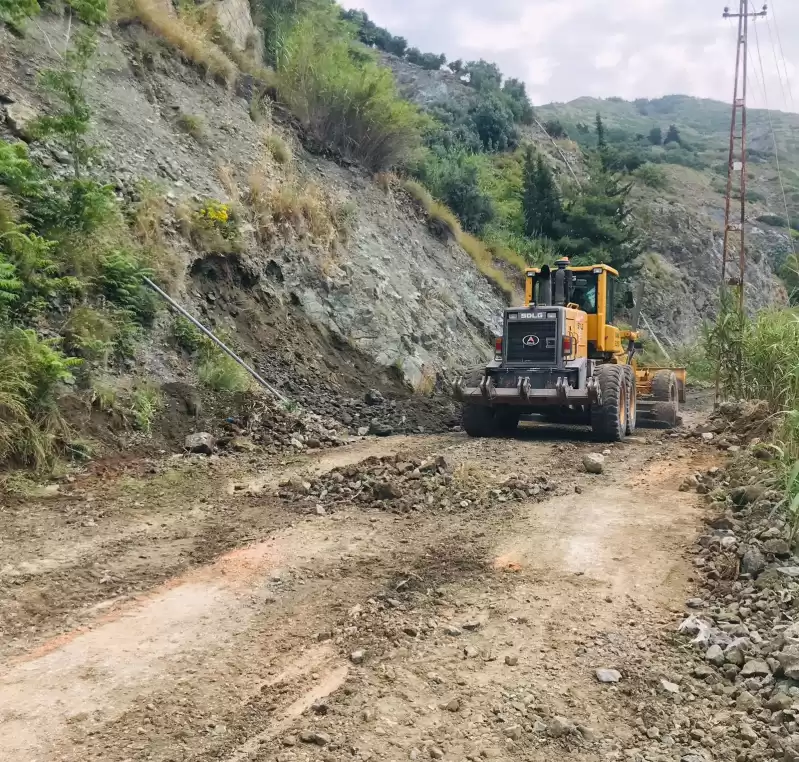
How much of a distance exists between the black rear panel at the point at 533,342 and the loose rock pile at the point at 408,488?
3.59 meters

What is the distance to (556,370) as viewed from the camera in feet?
36.2

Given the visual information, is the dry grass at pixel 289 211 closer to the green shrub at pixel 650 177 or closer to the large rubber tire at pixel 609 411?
the large rubber tire at pixel 609 411

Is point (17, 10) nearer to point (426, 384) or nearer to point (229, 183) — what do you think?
point (229, 183)

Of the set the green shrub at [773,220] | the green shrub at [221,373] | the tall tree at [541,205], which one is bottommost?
the green shrub at [221,373]

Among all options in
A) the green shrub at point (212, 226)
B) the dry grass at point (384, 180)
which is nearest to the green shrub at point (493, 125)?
the dry grass at point (384, 180)

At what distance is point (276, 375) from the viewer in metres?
11.6

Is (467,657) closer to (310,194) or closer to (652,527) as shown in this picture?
(652,527)

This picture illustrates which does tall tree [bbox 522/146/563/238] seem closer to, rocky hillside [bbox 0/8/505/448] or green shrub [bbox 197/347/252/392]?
rocky hillside [bbox 0/8/505/448]

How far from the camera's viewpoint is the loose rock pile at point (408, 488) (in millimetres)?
6906

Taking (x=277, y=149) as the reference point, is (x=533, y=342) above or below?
below

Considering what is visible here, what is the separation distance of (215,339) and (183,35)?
9208 mm

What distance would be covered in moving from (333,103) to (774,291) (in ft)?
102

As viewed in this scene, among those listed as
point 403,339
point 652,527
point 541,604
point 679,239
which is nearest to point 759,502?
point 652,527

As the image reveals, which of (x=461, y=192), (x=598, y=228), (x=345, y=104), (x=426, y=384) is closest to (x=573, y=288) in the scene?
(x=426, y=384)
